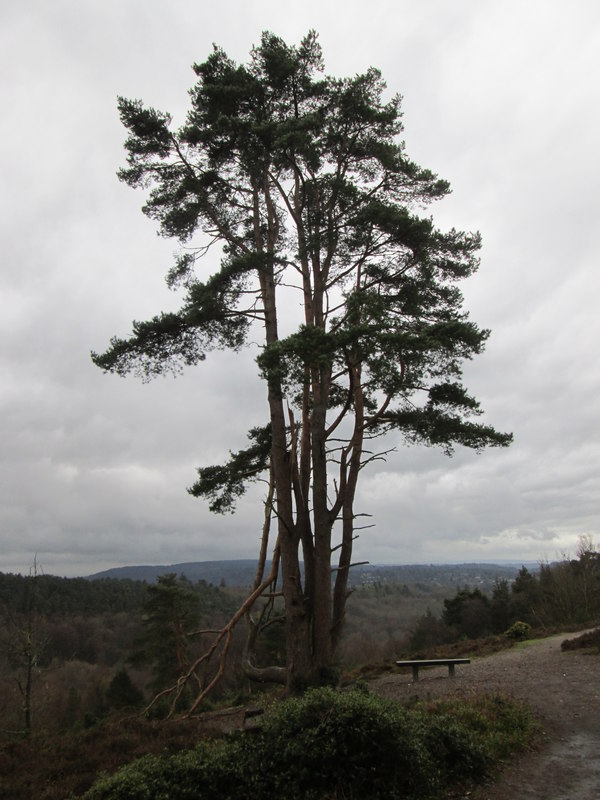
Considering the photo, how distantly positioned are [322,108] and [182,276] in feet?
14.7

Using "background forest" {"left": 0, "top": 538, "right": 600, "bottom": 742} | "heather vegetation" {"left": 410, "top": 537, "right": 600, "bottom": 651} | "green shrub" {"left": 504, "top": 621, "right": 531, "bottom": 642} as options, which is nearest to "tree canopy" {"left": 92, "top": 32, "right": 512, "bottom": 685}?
"background forest" {"left": 0, "top": 538, "right": 600, "bottom": 742}

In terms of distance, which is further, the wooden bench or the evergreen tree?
the evergreen tree

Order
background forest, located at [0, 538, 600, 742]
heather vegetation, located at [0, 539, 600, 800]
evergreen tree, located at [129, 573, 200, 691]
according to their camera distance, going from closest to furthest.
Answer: heather vegetation, located at [0, 539, 600, 800], background forest, located at [0, 538, 600, 742], evergreen tree, located at [129, 573, 200, 691]

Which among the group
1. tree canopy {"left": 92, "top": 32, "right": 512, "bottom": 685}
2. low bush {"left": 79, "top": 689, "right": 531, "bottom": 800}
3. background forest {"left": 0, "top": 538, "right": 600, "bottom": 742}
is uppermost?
tree canopy {"left": 92, "top": 32, "right": 512, "bottom": 685}

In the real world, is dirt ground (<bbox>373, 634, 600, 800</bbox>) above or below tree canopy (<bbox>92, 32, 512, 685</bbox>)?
below

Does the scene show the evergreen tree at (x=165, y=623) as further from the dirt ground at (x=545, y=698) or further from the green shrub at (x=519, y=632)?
the dirt ground at (x=545, y=698)

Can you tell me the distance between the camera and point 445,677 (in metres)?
11.1

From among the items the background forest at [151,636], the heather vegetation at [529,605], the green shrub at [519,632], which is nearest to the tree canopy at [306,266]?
the background forest at [151,636]

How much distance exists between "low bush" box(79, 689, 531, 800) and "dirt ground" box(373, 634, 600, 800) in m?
0.55

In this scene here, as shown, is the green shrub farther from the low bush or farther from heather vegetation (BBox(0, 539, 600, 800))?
the low bush

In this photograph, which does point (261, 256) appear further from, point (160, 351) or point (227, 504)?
point (227, 504)

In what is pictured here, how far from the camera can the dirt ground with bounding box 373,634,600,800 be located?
16.3ft

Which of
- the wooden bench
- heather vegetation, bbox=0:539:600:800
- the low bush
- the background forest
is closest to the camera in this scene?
the low bush

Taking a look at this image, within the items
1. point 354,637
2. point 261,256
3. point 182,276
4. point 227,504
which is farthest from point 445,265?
point 354,637
